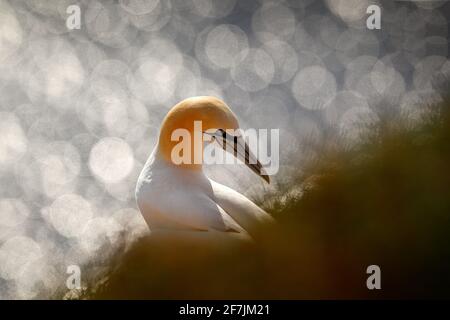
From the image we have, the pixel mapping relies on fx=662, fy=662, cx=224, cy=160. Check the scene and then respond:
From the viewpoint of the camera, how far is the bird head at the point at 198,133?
11.2ft

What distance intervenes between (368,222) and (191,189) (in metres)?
1.73

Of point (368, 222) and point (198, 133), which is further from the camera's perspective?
point (198, 133)

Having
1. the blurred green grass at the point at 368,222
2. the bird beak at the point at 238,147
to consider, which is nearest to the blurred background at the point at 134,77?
the bird beak at the point at 238,147

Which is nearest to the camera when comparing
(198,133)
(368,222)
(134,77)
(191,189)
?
(368,222)

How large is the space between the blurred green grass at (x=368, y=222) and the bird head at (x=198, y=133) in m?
1.43

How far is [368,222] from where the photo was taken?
178 centimetres

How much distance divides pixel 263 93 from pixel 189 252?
11.1 meters

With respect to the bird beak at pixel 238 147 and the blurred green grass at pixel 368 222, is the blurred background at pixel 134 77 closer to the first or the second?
the bird beak at pixel 238 147

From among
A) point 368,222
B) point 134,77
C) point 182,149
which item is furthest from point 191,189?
point 134,77

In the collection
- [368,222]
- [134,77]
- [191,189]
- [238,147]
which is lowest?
[368,222]

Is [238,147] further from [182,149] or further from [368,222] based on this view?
[368,222]

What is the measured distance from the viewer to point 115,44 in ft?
48.4

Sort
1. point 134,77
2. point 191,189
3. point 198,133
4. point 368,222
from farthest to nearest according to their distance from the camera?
point 134,77, point 198,133, point 191,189, point 368,222

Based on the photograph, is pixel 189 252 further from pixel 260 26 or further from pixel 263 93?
pixel 260 26
